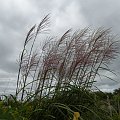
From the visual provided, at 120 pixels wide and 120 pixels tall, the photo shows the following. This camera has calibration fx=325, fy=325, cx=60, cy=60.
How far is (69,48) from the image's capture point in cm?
504

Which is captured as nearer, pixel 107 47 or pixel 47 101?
pixel 47 101

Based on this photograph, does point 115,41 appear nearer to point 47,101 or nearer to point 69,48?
point 69,48

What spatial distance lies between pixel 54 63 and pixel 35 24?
745 mm

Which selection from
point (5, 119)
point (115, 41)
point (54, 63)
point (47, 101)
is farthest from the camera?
point (115, 41)

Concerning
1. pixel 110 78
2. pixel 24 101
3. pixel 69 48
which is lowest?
pixel 24 101

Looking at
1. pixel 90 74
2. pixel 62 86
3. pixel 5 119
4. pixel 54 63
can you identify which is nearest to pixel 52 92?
pixel 62 86

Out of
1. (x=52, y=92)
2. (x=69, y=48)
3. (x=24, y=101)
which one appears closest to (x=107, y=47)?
(x=69, y=48)

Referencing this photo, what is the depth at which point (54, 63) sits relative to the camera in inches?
179

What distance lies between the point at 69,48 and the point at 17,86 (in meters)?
1.03

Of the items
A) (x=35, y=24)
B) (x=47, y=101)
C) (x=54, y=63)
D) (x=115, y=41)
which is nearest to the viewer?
(x=47, y=101)

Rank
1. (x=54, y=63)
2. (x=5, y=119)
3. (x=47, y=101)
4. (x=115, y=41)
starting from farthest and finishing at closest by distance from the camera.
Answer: (x=115, y=41)
(x=54, y=63)
(x=47, y=101)
(x=5, y=119)

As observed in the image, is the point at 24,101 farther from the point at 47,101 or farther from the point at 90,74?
the point at 90,74

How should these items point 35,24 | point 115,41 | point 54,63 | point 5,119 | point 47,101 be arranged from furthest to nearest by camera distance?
1. point 115,41
2. point 35,24
3. point 54,63
4. point 47,101
5. point 5,119

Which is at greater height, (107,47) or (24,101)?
(107,47)
